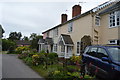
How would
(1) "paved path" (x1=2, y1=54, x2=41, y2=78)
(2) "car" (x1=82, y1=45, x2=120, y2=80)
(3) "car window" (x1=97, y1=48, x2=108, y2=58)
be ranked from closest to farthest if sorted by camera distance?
1. (2) "car" (x1=82, y1=45, x2=120, y2=80)
2. (3) "car window" (x1=97, y1=48, x2=108, y2=58)
3. (1) "paved path" (x1=2, y1=54, x2=41, y2=78)

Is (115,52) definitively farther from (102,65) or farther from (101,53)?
(102,65)

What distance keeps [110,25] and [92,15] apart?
94.3 inches

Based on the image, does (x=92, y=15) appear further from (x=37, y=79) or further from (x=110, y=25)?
(x=37, y=79)

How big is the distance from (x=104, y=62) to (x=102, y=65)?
21cm

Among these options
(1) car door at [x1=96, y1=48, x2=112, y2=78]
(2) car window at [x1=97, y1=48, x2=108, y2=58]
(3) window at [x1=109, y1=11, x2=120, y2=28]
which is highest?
(3) window at [x1=109, y1=11, x2=120, y2=28]

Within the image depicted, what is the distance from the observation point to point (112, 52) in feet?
21.2

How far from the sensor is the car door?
6.01 m

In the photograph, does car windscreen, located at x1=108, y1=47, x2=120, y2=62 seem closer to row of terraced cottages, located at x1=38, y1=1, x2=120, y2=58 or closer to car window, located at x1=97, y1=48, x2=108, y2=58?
car window, located at x1=97, y1=48, x2=108, y2=58

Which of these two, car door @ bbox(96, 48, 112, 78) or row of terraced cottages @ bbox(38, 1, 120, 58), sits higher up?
row of terraced cottages @ bbox(38, 1, 120, 58)

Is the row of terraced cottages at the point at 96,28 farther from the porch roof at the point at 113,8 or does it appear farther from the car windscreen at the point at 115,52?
the car windscreen at the point at 115,52

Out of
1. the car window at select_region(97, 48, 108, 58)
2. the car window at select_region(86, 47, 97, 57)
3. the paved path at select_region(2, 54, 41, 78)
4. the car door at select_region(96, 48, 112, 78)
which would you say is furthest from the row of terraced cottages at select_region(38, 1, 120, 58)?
the paved path at select_region(2, 54, 41, 78)

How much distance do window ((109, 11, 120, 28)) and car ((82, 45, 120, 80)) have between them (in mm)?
7408

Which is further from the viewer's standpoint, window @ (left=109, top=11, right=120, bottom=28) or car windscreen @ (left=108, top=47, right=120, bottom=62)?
window @ (left=109, top=11, right=120, bottom=28)

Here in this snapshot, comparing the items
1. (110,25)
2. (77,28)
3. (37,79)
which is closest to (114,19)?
(110,25)
